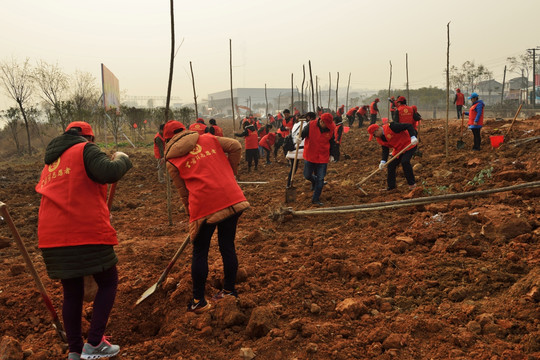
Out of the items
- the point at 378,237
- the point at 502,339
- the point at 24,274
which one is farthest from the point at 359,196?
the point at 24,274

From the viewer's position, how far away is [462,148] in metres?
9.54

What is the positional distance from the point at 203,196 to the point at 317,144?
3531mm

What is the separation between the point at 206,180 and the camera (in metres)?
2.71

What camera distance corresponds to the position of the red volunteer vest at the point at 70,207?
2.10 metres

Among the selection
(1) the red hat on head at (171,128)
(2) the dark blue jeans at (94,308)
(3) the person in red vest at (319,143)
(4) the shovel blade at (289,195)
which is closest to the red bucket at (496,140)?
(3) the person in red vest at (319,143)

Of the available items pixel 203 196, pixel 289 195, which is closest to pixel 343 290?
pixel 203 196

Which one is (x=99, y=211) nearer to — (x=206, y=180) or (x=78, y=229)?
(x=78, y=229)

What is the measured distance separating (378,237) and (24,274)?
3.82 m

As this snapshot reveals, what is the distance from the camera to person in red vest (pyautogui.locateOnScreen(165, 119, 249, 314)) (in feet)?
8.86

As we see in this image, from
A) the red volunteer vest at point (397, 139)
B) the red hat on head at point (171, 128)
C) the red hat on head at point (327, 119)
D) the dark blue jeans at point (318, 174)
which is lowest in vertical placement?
the dark blue jeans at point (318, 174)

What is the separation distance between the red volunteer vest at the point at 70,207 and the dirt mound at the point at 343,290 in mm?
773

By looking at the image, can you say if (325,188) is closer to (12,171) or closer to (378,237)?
(378,237)

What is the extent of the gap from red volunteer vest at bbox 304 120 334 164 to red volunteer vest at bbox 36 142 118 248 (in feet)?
13.7

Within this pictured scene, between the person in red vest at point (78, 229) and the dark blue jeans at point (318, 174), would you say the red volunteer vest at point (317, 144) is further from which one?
the person in red vest at point (78, 229)
